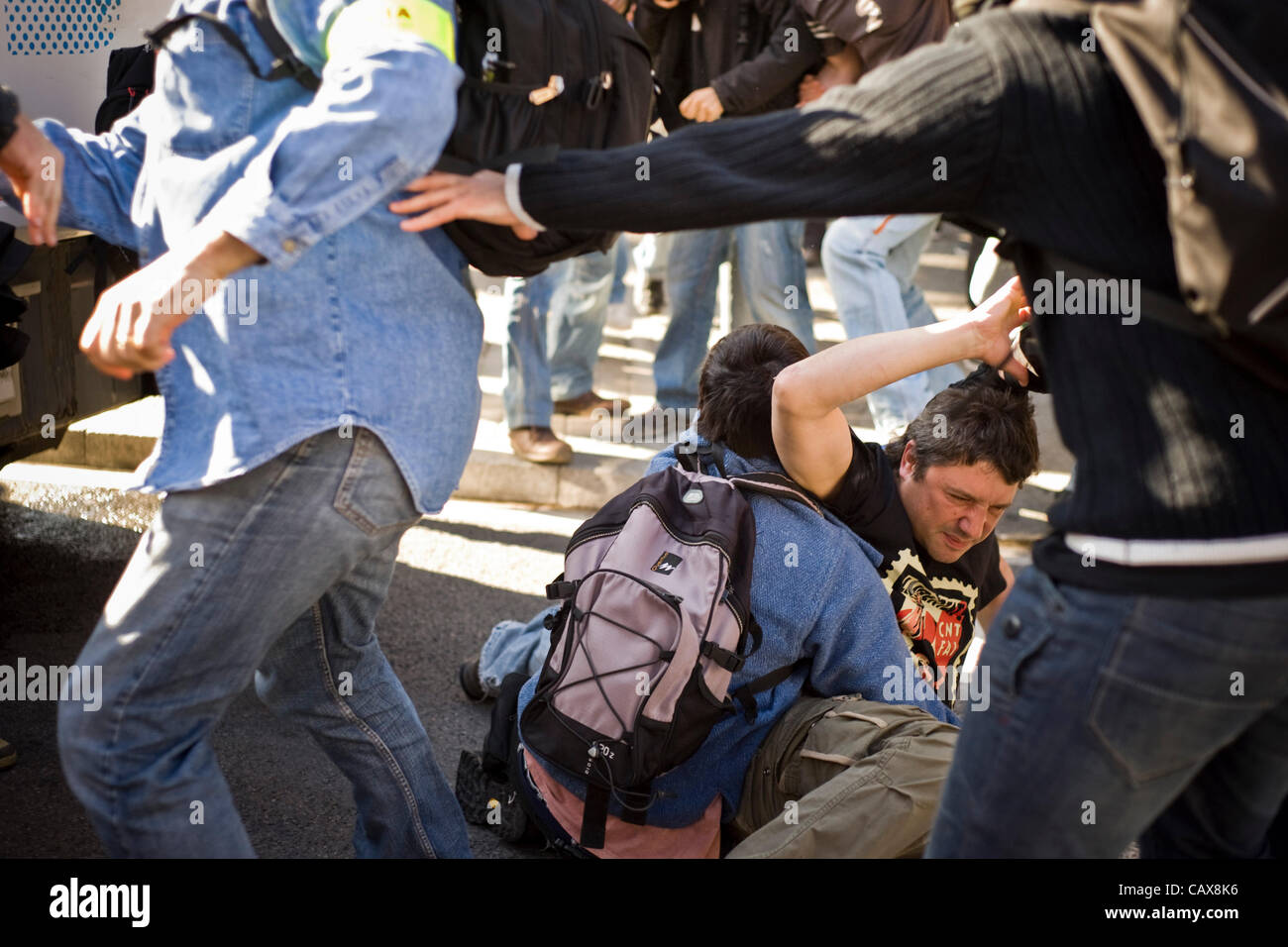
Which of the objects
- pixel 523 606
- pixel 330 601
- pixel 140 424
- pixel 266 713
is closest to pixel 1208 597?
pixel 330 601

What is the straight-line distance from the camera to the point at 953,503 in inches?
117

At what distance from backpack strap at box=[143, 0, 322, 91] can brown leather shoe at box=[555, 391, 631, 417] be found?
4186 millimetres

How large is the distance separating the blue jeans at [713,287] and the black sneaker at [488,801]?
9.27 feet

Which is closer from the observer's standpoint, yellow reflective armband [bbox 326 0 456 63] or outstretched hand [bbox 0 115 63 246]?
yellow reflective armband [bbox 326 0 456 63]

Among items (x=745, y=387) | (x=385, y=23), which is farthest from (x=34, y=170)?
(x=745, y=387)

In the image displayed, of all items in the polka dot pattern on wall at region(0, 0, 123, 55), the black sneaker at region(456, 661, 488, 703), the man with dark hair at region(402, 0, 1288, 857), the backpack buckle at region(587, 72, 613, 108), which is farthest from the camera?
the black sneaker at region(456, 661, 488, 703)

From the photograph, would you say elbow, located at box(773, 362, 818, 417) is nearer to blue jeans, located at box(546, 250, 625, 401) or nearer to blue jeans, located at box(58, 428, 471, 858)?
blue jeans, located at box(58, 428, 471, 858)

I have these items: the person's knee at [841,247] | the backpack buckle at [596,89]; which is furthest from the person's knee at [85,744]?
the person's knee at [841,247]

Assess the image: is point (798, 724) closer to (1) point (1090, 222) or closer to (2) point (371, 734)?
(2) point (371, 734)

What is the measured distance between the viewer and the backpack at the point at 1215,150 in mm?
1346

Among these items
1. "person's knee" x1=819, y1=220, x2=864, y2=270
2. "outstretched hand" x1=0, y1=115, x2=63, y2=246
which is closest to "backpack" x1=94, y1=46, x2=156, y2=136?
"outstretched hand" x1=0, y1=115, x2=63, y2=246

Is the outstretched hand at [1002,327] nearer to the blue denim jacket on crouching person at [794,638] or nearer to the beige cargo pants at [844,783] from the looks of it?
the blue denim jacket on crouching person at [794,638]

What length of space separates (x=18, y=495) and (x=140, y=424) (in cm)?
61

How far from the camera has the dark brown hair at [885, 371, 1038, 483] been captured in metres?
2.94
